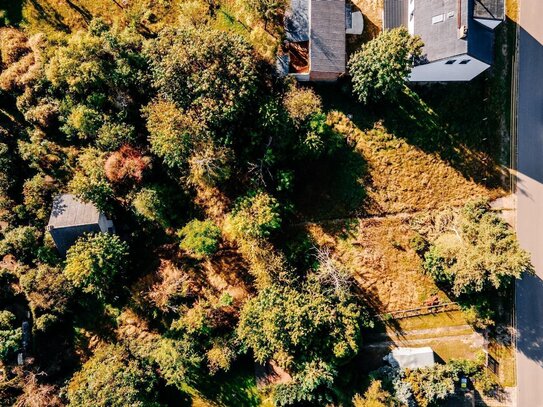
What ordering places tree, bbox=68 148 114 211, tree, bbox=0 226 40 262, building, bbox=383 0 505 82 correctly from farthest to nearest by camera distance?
1. tree, bbox=0 226 40 262
2. tree, bbox=68 148 114 211
3. building, bbox=383 0 505 82

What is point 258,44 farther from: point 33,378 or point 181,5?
point 33,378

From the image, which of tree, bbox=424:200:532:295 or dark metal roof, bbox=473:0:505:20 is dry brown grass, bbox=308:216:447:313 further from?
dark metal roof, bbox=473:0:505:20

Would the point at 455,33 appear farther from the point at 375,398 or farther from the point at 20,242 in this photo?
the point at 20,242

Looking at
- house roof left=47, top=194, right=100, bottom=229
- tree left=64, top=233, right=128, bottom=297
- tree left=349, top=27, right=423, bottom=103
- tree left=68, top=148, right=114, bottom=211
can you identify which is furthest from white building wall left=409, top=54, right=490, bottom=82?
house roof left=47, top=194, right=100, bottom=229

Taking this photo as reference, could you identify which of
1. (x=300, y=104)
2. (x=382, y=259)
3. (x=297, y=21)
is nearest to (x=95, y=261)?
(x=300, y=104)

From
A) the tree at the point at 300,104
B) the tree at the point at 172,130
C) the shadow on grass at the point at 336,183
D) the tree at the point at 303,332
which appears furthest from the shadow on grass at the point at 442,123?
the tree at the point at 303,332

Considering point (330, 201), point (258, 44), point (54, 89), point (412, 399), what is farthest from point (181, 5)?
point (412, 399)
